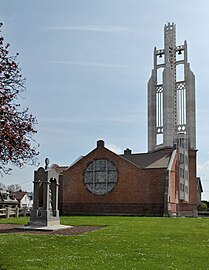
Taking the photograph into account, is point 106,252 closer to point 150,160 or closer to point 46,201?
point 46,201

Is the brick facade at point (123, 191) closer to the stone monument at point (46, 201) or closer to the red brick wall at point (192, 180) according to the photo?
the red brick wall at point (192, 180)

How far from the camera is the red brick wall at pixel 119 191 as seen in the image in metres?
43.6

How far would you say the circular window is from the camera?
151ft

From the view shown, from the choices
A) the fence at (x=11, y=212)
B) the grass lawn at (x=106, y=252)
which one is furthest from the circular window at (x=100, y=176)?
the grass lawn at (x=106, y=252)

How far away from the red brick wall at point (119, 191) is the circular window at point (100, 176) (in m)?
0.44

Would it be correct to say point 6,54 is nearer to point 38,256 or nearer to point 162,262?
point 38,256

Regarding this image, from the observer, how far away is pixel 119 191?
45344 millimetres

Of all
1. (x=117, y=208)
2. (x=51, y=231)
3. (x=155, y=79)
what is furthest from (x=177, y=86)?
(x=51, y=231)

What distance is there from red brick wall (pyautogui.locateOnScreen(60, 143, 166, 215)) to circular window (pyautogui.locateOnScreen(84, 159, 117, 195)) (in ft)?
1.45

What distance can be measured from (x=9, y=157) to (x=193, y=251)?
677cm

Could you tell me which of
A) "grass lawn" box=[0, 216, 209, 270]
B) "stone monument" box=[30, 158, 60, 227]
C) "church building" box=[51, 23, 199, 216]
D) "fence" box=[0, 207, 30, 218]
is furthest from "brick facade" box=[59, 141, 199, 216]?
"grass lawn" box=[0, 216, 209, 270]

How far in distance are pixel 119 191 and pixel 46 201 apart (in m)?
21.3

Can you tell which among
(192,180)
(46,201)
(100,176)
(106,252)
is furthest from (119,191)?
(106,252)

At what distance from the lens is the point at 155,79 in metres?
64.2
